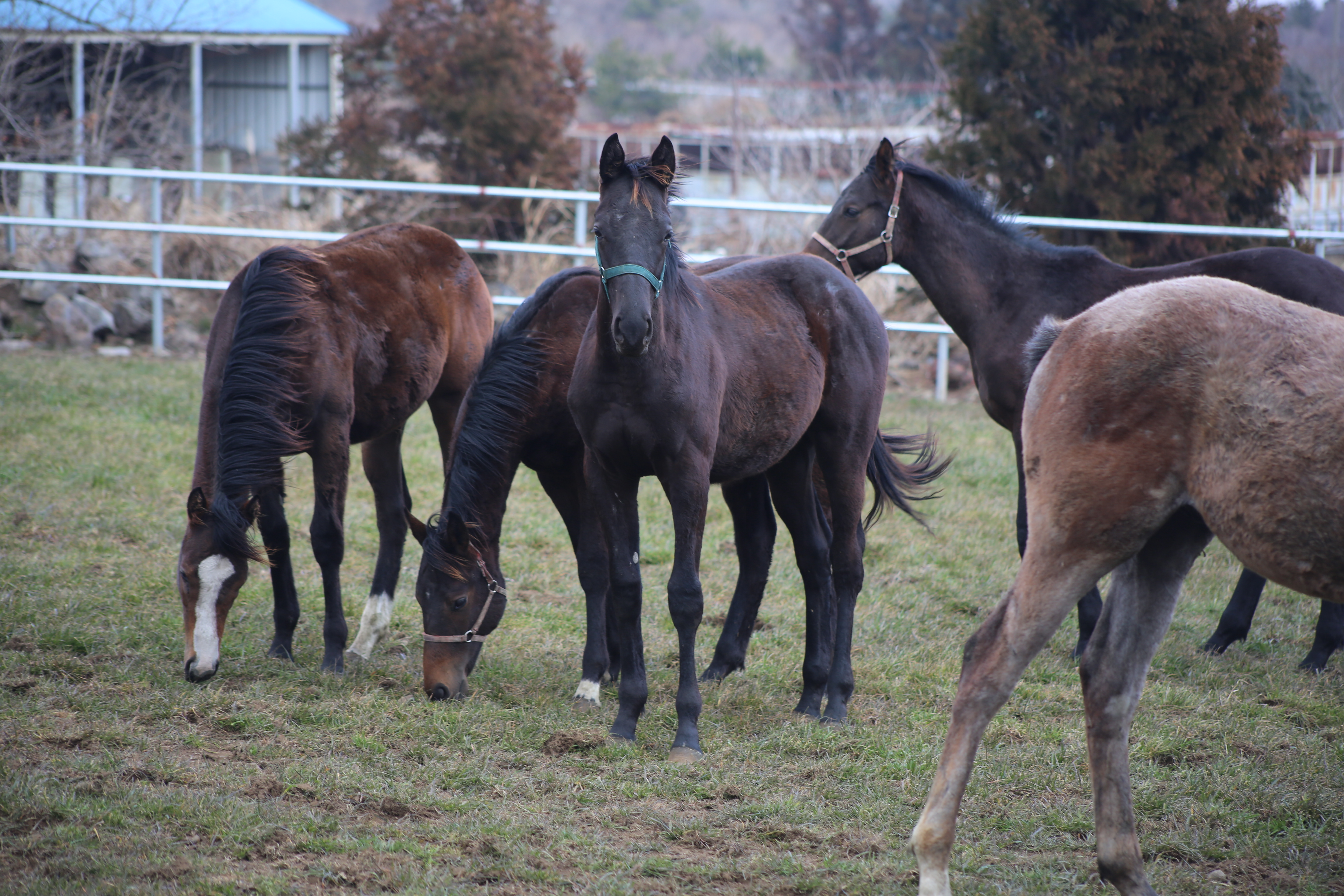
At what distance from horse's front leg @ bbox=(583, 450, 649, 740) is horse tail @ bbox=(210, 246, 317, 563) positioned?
1.29 m

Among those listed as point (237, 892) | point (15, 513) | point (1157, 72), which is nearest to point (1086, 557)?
point (237, 892)

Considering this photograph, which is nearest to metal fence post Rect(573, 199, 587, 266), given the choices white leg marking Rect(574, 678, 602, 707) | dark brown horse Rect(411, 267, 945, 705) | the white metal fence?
the white metal fence

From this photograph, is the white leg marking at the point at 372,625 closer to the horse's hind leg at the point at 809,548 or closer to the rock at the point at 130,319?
the horse's hind leg at the point at 809,548

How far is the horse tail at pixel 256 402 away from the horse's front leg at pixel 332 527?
0.35 feet

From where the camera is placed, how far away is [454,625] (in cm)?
414

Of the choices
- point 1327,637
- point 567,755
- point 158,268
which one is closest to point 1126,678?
point 567,755

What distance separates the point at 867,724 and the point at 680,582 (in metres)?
1.04

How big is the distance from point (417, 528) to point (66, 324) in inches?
324

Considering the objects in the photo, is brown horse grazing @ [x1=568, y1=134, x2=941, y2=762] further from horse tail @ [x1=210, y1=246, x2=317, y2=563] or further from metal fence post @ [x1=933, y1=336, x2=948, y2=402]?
metal fence post @ [x1=933, y1=336, x2=948, y2=402]

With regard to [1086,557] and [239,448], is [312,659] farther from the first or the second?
[1086,557]

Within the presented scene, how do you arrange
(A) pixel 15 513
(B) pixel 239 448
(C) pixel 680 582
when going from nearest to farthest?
(C) pixel 680 582 < (B) pixel 239 448 < (A) pixel 15 513

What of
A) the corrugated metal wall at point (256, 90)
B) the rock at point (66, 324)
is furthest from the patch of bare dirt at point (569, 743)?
the corrugated metal wall at point (256, 90)

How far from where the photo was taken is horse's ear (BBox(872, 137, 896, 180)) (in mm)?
5172

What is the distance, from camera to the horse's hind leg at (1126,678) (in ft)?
8.89
